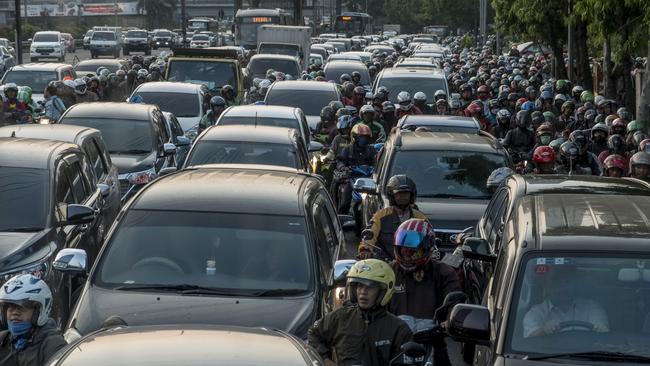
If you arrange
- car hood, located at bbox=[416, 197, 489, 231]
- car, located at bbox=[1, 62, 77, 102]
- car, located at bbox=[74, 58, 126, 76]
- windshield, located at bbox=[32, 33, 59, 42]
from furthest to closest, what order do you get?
windshield, located at bbox=[32, 33, 59, 42] < car, located at bbox=[74, 58, 126, 76] < car, located at bbox=[1, 62, 77, 102] < car hood, located at bbox=[416, 197, 489, 231]

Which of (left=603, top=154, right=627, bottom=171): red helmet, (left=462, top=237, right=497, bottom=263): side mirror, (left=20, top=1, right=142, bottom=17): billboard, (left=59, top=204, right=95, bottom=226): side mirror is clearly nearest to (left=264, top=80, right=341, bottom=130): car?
(left=603, top=154, right=627, bottom=171): red helmet

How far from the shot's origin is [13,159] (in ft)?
39.7

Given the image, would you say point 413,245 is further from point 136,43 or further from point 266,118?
point 136,43

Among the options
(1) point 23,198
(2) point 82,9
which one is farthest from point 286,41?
(2) point 82,9

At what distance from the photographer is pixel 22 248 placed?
10.6 metres

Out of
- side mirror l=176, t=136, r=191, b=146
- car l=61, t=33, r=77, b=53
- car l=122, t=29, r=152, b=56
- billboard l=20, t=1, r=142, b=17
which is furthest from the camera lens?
billboard l=20, t=1, r=142, b=17

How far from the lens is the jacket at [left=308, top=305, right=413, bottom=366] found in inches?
296

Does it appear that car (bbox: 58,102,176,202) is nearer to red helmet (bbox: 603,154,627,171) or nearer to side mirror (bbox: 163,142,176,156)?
side mirror (bbox: 163,142,176,156)

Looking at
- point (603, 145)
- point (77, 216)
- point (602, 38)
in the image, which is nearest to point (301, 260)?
point (77, 216)

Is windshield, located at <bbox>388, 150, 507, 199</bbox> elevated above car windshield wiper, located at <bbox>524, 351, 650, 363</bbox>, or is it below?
below

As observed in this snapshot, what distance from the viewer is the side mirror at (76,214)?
37.6 feet

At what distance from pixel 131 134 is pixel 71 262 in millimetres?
9948

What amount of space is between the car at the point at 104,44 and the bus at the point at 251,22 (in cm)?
1861

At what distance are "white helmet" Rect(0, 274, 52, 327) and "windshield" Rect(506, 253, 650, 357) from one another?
2390 mm
